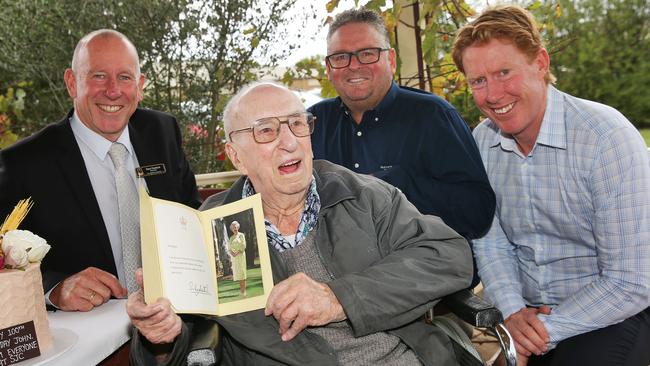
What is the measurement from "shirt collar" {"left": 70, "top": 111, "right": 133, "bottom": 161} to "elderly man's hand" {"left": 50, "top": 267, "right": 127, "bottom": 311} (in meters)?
0.71

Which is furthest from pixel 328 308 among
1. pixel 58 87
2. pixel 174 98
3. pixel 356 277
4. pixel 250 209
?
pixel 58 87

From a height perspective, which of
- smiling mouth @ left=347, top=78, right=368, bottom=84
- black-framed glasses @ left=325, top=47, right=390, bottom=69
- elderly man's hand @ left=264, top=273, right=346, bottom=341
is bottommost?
elderly man's hand @ left=264, top=273, right=346, bottom=341

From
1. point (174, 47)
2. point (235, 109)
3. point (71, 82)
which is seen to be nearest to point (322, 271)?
point (235, 109)

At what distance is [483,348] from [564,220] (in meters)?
1.49

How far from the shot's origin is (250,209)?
5.35ft

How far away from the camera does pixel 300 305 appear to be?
1.58m

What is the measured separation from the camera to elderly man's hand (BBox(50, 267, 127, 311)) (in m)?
1.76

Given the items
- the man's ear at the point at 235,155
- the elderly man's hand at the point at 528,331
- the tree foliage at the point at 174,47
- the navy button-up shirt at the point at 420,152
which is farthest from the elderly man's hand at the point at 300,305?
the tree foliage at the point at 174,47

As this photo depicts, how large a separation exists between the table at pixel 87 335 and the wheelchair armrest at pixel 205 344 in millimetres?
182

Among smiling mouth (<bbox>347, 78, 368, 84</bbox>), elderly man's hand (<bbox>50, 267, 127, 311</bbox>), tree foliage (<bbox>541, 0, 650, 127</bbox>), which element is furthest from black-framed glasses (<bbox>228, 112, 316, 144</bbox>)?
tree foliage (<bbox>541, 0, 650, 127</bbox>)

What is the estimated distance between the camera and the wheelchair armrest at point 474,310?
5.58 feet

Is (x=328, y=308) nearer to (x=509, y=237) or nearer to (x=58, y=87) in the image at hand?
(x=509, y=237)

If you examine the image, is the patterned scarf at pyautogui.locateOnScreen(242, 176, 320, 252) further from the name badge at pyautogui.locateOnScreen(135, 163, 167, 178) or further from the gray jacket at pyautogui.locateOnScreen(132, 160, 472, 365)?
the name badge at pyautogui.locateOnScreen(135, 163, 167, 178)

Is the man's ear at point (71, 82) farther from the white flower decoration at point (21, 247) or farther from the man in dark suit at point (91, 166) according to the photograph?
the white flower decoration at point (21, 247)
